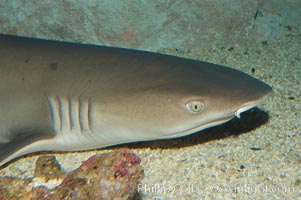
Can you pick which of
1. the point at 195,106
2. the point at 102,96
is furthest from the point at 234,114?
the point at 102,96

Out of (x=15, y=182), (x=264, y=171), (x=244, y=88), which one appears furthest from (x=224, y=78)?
(x=15, y=182)

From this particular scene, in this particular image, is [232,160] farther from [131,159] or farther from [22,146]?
[22,146]

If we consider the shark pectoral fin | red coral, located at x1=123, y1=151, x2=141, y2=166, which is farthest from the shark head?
red coral, located at x1=123, y1=151, x2=141, y2=166

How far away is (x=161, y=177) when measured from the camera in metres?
2.76

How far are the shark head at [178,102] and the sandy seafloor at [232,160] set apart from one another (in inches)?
13.2

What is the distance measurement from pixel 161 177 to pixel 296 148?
3.67ft

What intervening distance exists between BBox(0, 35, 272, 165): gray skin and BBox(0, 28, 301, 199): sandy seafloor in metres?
0.31

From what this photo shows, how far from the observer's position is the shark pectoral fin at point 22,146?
248cm

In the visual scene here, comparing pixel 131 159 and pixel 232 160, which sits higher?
pixel 232 160

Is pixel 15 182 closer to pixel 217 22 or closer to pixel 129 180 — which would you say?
pixel 129 180

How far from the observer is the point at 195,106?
2516mm

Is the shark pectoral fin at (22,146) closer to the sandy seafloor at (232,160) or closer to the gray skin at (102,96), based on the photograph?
the gray skin at (102,96)

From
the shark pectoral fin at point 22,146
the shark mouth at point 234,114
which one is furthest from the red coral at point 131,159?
the shark pectoral fin at point 22,146

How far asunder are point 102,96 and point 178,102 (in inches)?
20.8
